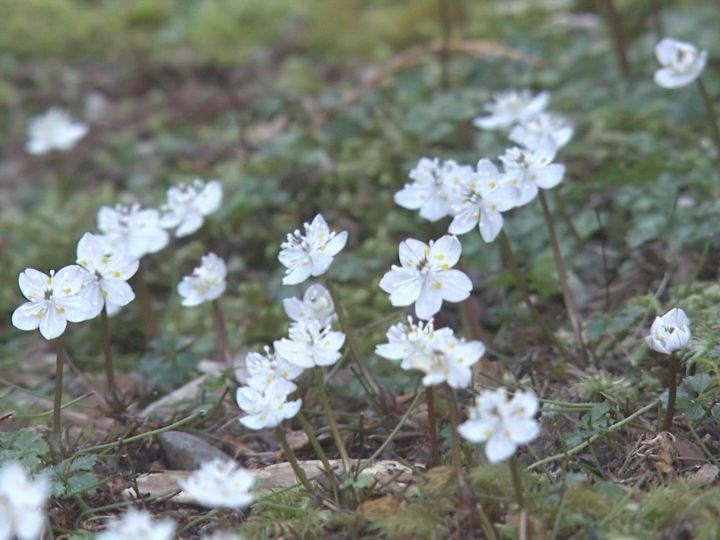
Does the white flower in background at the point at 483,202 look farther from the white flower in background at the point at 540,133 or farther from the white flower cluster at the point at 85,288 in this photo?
the white flower cluster at the point at 85,288

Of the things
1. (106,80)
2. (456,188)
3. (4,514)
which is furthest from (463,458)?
(106,80)

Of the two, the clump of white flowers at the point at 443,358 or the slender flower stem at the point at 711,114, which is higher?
the slender flower stem at the point at 711,114

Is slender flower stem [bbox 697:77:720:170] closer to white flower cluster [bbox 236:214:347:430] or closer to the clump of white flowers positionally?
white flower cluster [bbox 236:214:347:430]

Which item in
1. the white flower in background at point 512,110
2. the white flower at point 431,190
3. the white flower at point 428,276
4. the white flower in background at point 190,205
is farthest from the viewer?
the white flower in background at point 512,110

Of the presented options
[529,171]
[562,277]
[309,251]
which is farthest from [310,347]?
[562,277]

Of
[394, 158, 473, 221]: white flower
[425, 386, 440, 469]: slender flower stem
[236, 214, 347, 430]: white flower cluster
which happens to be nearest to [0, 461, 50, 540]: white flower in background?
[236, 214, 347, 430]: white flower cluster

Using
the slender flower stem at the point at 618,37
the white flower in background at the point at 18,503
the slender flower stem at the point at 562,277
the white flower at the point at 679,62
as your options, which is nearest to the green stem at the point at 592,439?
the slender flower stem at the point at 562,277
